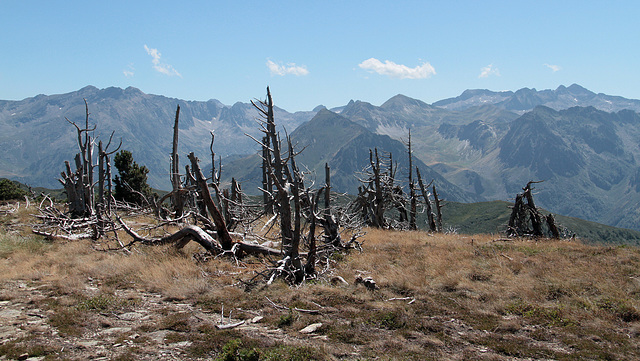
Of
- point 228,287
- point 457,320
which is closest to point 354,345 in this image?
point 457,320

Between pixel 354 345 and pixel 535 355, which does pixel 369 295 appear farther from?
pixel 535 355

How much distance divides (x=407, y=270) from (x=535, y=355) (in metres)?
5.66

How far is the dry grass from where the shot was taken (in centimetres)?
719

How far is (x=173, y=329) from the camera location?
25.2 feet

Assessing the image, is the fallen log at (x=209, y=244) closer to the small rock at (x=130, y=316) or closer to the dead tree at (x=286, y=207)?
the dead tree at (x=286, y=207)

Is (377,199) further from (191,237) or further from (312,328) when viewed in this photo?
(312,328)

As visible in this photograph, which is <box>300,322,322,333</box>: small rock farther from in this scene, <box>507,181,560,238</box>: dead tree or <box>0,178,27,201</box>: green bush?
<box>0,178,27,201</box>: green bush

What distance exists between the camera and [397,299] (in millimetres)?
9938

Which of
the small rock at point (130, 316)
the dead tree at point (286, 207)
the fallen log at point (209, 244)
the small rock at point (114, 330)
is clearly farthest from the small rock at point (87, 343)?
the fallen log at point (209, 244)

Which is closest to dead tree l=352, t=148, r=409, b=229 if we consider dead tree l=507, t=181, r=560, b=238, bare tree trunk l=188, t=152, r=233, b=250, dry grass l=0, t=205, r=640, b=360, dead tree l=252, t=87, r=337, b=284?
dead tree l=507, t=181, r=560, b=238

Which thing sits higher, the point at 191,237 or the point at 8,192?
the point at 191,237

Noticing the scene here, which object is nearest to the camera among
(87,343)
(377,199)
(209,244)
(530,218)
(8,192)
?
(87,343)

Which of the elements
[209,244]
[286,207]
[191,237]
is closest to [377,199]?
[191,237]

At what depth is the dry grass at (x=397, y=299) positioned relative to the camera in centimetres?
719
